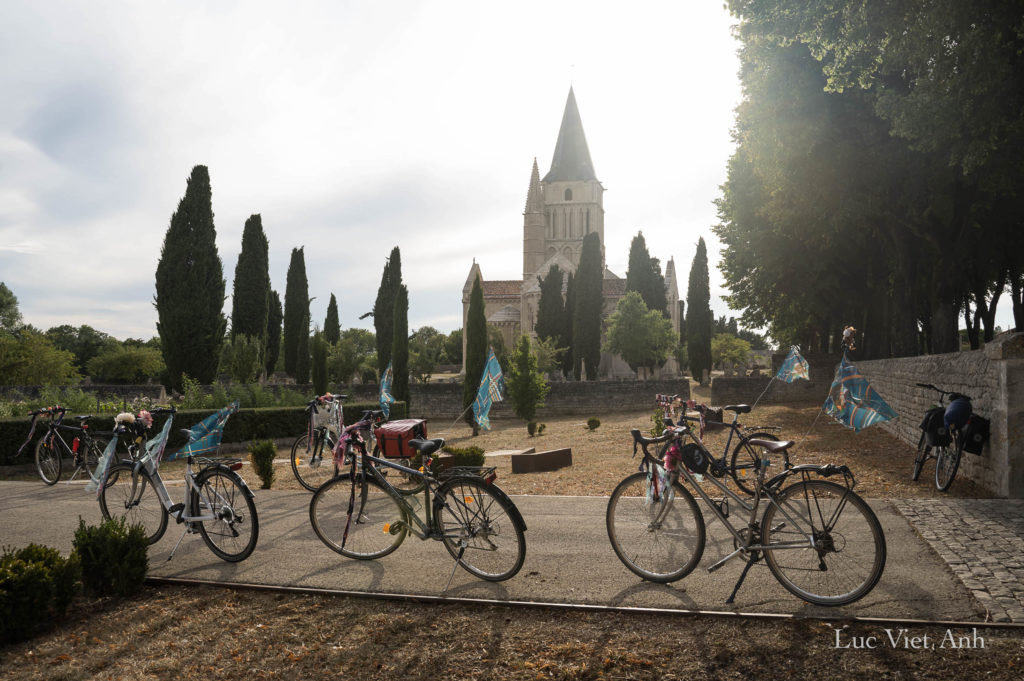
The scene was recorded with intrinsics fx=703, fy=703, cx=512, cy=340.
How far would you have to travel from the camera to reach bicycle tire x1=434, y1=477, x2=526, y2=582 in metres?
5.37

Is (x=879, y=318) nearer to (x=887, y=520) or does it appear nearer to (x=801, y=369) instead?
(x=801, y=369)

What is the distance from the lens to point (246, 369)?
3409 centimetres

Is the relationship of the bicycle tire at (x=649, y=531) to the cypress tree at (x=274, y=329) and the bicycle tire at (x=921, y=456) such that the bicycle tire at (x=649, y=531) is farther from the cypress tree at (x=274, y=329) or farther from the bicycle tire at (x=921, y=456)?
the cypress tree at (x=274, y=329)

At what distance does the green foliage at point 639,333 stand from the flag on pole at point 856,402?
4812 cm

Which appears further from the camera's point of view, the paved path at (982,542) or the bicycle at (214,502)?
the bicycle at (214,502)

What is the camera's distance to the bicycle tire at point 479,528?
5.37 metres

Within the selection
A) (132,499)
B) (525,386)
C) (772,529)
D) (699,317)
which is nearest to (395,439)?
(132,499)

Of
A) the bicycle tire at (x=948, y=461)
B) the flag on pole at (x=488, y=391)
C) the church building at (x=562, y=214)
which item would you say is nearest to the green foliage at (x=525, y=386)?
the flag on pole at (x=488, y=391)

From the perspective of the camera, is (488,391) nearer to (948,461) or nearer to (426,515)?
(948,461)

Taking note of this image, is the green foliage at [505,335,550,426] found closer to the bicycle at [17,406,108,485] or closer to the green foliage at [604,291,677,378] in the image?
the bicycle at [17,406,108,485]

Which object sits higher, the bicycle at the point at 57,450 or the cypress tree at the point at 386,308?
the cypress tree at the point at 386,308

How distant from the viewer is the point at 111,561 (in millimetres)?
5520

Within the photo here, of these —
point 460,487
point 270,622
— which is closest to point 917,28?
point 460,487

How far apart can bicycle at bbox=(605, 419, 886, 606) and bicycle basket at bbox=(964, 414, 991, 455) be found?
17.5 ft
